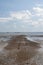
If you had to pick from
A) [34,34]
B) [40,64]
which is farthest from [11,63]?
[34,34]

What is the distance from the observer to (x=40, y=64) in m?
5.79

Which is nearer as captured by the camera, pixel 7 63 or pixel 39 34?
pixel 7 63

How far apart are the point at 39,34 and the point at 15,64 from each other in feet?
71.6

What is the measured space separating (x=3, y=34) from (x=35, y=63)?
22838 millimetres

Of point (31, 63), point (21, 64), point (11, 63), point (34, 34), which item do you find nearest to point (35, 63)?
point (31, 63)

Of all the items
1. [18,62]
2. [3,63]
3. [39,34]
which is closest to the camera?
[3,63]

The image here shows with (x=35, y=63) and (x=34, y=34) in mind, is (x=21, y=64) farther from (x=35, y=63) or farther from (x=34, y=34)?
(x=34, y=34)

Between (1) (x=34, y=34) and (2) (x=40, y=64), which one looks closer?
(2) (x=40, y=64)

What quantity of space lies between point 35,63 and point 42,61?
43 centimetres

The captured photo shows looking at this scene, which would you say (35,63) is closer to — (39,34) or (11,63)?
(11,63)

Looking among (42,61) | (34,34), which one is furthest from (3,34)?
(42,61)

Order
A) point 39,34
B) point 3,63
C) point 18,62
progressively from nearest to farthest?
1. point 3,63
2. point 18,62
3. point 39,34

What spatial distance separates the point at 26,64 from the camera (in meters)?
5.75

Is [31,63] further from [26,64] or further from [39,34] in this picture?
[39,34]
